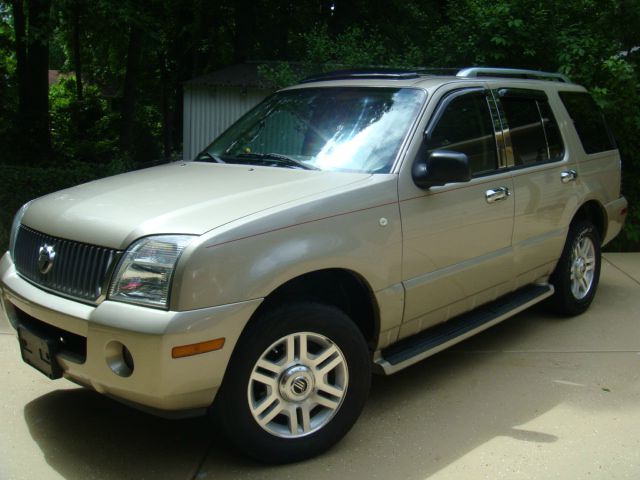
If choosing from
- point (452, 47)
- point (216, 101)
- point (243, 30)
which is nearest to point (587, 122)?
point (452, 47)

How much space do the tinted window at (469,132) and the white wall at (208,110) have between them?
393 inches

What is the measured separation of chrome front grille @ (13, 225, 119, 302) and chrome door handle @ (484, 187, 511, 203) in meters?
2.32

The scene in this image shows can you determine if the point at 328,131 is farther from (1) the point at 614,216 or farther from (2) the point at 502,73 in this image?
(1) the point at 614,216

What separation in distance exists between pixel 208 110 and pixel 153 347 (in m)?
12.6

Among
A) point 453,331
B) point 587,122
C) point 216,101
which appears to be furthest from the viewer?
point 216,101

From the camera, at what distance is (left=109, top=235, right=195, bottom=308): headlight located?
295 cm

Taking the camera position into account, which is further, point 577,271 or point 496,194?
point 577,271

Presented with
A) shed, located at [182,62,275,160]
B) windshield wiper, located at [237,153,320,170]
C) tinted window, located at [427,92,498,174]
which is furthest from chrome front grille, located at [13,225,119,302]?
shed, located at [182,62,275,160]

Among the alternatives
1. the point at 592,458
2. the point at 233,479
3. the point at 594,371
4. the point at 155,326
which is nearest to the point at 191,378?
the point at 155,326

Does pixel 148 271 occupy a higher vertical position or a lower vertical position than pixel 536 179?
lower

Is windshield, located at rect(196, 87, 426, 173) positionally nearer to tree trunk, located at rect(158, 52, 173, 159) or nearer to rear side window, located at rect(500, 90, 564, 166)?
rear side window, located at rect(500, 90, 564, 166)

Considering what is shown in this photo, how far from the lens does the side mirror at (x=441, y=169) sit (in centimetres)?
376

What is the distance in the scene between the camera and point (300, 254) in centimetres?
328

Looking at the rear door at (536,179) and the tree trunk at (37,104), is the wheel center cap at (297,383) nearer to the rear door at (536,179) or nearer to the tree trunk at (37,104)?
the rear door at (536,179)
